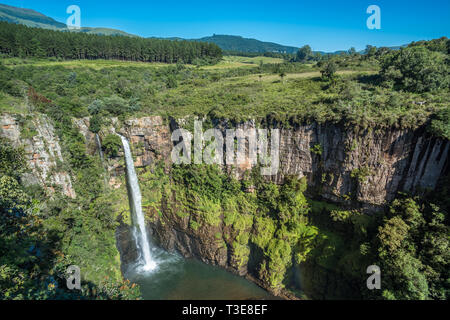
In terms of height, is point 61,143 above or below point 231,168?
above

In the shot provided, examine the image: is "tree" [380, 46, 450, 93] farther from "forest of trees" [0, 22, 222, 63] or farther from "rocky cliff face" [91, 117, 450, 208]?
"forest of trees" [0, 22, 222, 63]

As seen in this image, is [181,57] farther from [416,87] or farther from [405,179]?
[405,179]

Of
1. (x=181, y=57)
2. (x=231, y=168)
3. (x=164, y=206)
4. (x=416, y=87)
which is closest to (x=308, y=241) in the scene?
(x=231, y=168)

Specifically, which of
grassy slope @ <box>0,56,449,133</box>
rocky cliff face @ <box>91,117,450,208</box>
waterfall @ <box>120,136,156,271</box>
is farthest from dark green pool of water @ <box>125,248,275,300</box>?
grassy slope @ <box>0,56,449,133</box>

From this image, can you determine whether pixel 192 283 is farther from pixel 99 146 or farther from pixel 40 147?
pixel 40 147
